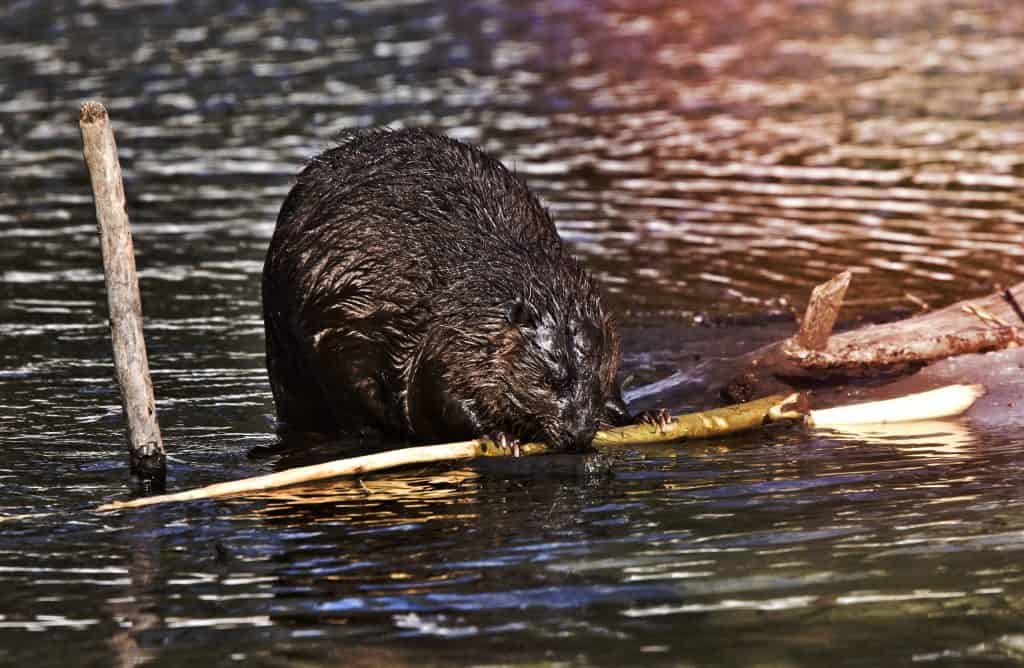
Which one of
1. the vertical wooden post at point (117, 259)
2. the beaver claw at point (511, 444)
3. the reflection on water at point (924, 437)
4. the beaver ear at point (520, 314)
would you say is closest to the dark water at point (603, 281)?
the reflection on water at point (924, 437)

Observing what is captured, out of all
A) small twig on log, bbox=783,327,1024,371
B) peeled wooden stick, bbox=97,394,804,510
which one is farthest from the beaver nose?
small twig on log, bbox=783,327,1024,371

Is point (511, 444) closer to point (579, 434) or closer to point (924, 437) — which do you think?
point (579, 434)

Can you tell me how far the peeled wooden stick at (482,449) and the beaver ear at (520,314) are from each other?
1.68 ft

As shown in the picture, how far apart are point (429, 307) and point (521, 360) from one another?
1.77 ft

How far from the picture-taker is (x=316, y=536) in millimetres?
6832

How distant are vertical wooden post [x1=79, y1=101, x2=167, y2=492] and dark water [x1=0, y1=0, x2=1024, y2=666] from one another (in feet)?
1.62

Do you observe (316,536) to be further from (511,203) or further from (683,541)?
(511,203)

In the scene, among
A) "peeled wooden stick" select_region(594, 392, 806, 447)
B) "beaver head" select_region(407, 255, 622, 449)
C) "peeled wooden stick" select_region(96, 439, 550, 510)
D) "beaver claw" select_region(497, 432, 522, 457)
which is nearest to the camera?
"peeled wooden stick" select_region(96, 439, 550, 510)

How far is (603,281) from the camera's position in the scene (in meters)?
12.1

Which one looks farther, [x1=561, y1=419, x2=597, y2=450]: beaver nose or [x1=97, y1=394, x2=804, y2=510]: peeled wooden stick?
[x1=561, y1=419, x2=597, y2=450]: beaver nose

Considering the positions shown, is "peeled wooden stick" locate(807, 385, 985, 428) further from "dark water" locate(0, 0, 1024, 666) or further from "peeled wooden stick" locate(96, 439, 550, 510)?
"peeled wooden stick" locate(96, 439, 550, 510)

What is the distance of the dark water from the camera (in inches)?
232

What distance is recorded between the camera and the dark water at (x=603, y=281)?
5.90 meters

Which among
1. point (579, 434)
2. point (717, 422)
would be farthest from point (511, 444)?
point (717, 422)
